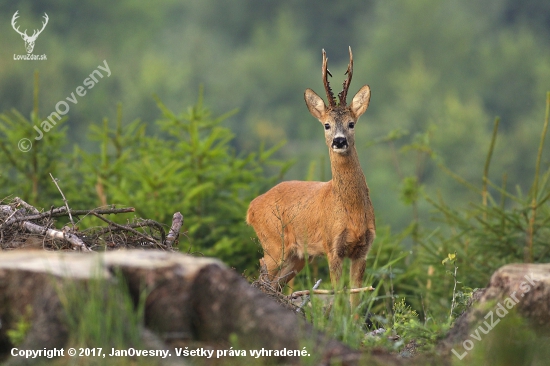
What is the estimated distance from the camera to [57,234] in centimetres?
695

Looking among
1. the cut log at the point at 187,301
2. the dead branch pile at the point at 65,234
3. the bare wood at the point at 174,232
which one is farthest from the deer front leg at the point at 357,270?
the cut log at the point at 187,301

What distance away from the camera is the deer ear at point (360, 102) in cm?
936

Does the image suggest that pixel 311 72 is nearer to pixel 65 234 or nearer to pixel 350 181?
pixel 350 181

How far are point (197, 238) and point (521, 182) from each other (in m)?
58.6

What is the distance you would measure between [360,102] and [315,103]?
0.47m

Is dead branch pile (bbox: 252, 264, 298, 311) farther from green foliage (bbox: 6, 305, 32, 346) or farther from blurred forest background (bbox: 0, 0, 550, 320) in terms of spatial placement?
blurred forest background (bbox: 0, 0, 550, 320)

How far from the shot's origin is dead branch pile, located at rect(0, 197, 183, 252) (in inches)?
276

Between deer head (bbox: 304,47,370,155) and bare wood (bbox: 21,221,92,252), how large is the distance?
9.69 ft

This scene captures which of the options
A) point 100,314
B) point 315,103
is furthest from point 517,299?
point 315,103

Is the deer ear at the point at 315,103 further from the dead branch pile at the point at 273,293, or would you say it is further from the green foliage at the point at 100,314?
the green foliage at the point at 100,314

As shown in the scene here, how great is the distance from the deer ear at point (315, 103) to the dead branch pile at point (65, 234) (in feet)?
8.61

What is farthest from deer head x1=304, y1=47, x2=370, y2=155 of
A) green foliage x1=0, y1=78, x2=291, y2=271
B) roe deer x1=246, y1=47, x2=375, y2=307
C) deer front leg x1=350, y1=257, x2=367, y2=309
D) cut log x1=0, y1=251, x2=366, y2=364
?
green foliage x1=0, y1=78, x2=291, y2=271

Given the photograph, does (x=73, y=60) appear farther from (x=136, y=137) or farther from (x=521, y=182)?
(x=136, y=137)

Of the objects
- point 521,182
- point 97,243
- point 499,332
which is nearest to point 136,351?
point 499,332
